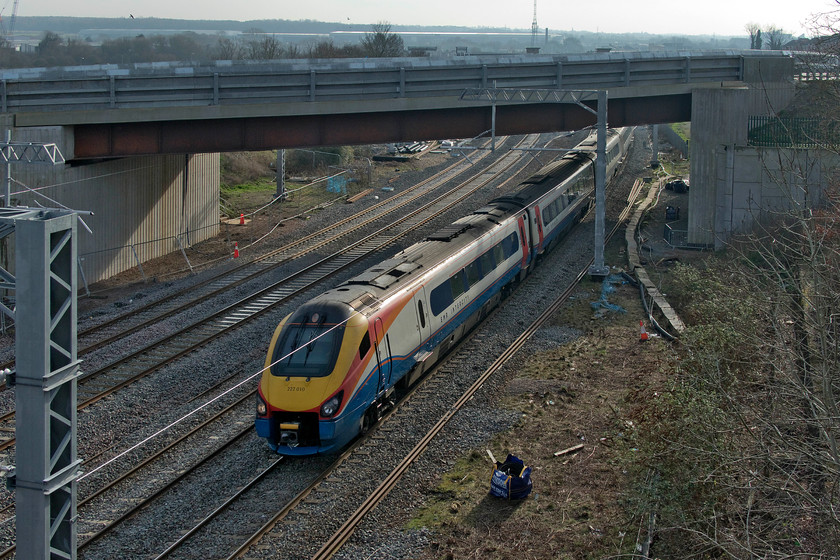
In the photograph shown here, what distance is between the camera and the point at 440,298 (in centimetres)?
1830

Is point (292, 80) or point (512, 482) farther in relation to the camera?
point (292, 80)

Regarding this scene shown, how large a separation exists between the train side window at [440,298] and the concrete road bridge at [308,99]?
8.50 metres

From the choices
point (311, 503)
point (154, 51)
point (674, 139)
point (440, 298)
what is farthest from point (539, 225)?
point (154, 51)

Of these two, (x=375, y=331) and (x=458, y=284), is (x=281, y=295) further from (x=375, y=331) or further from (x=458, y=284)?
(x=375, y=331)

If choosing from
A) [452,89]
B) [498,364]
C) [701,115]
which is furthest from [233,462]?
[701,115]

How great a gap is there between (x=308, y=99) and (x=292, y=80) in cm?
77

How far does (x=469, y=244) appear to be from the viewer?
67.9ft

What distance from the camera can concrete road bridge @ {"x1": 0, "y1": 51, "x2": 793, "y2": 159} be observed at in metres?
25.7

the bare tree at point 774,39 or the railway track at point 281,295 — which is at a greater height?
the bare tree at point 774,39

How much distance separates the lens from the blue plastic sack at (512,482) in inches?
498

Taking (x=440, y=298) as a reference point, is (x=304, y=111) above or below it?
above

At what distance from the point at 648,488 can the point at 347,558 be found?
14.2ft

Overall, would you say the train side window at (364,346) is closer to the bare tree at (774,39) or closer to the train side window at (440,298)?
the train side window at (440,298)

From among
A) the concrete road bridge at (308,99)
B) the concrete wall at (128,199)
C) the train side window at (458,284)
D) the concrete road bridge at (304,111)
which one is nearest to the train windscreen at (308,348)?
the train side window at (458,284)
